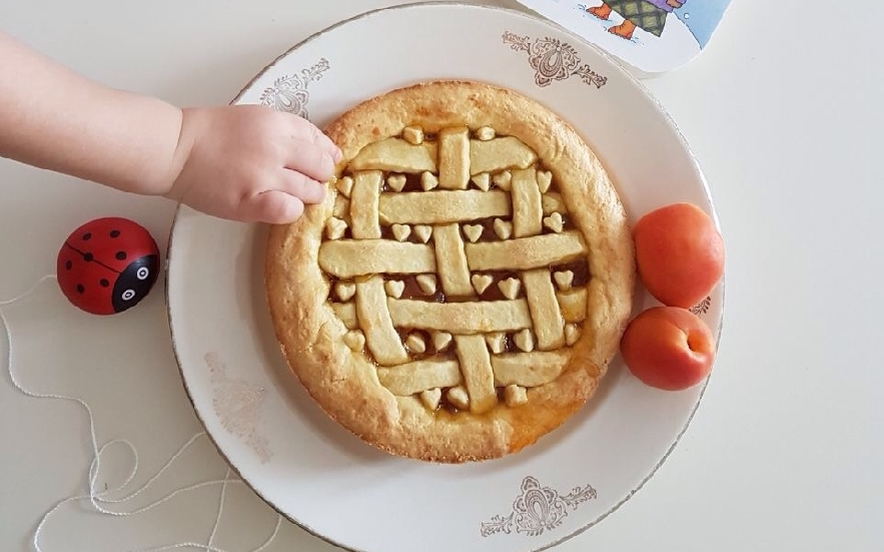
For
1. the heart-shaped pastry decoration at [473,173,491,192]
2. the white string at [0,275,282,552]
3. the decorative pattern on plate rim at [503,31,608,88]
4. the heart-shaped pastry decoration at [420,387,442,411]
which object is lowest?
the white string at [0,275,282,552]

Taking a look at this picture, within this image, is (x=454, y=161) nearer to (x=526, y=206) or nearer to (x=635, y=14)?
(x=526, y=206)

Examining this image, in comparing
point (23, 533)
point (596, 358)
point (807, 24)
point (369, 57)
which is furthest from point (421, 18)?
point (23, 533)

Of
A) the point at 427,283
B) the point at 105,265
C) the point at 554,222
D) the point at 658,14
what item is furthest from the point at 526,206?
the point at 105,265

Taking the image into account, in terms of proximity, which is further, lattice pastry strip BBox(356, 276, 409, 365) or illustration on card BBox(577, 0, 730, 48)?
illustration on card BBox(577, 0, 730, 48)

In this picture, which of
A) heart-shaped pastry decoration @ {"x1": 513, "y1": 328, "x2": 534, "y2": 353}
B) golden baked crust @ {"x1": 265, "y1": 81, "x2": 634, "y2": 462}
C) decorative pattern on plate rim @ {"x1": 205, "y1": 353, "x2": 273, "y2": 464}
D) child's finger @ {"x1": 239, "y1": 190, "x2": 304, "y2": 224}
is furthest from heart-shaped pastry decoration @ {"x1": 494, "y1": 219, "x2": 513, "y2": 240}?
decorative pattern on plate rim @ {"x1": 205, "y1": 353, "x2": 273, "y2": 464}

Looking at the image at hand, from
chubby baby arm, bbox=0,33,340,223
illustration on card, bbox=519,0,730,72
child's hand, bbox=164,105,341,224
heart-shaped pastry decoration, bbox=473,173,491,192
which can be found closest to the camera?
chubby baby arm, bbox=0,33,340,223

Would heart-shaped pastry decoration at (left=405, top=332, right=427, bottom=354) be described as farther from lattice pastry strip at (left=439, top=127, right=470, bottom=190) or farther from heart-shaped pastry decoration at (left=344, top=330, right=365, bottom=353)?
lattice pastry strip at (left=439, top=127, right=470, bottom=190)

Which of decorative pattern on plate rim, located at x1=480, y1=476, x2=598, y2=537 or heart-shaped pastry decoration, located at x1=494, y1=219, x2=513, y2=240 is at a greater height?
heart-shaped pastry decoration, located at x1=494, y1=219, x2=513, y2=240

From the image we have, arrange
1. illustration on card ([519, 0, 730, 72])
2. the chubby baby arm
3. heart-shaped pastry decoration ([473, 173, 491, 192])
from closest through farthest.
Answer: the chubby baby arm < heart-shaped pastry decoration ([473, 173, 491, 192]) < illustration on card ([519, 0, 730, 72])
